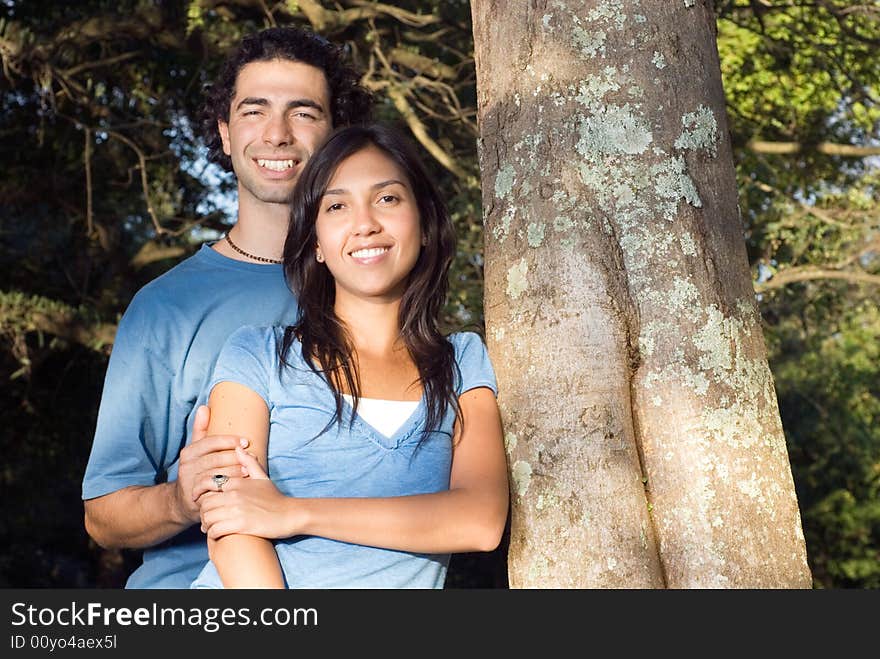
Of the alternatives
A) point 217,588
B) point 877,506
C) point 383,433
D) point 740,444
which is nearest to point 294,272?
point 383,433

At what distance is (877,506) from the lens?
1588 cm

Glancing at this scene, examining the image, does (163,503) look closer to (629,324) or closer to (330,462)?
(330,462)

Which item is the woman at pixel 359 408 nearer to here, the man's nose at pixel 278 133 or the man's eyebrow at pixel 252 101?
the man's nose at pixel 278 133

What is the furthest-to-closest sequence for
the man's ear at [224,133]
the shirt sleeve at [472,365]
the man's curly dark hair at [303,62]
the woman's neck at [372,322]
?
the man's ear at [224,133] → the man's curly dark hair at [303,62] → the woman's neck at [372,322] → the shirt sleeve at [472,365]

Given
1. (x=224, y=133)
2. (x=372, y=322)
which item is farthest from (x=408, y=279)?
(x=224, y=133)

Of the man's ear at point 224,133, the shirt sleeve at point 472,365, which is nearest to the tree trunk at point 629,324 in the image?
the shirt sleeve at point 472,365

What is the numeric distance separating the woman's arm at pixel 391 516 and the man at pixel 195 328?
101 mm

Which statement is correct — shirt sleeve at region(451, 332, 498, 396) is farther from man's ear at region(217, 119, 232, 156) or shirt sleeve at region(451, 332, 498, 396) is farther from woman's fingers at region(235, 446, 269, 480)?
man's ear at region(217, 119, 232, 156)

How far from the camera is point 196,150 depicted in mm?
9469

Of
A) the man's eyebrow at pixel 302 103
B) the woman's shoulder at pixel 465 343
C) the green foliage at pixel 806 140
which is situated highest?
the green foliage at pixel 806 140

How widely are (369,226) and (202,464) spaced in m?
0.64

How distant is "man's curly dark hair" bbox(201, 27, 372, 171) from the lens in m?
3.04

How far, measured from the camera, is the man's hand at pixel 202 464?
2.21 metres

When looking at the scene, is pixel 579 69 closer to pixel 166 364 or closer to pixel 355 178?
pixel 355 178
